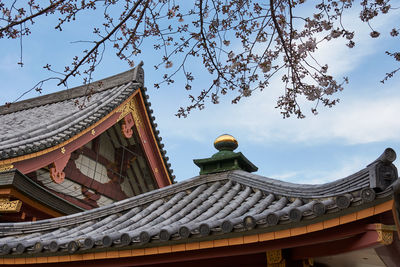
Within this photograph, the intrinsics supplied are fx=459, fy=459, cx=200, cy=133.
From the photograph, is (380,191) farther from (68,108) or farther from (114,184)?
(68,108)

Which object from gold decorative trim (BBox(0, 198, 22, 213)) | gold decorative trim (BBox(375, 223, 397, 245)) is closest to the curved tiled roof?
gold decorative trim (BBox(375, 223, 397, 245))

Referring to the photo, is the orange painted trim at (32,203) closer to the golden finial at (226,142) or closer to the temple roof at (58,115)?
the temple roof at (58,115)

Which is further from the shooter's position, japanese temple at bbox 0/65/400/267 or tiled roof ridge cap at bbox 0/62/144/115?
tiled roof ridge cap at bbox 0/62/144/115

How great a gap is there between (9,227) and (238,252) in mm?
3870

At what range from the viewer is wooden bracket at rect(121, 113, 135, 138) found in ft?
39.2

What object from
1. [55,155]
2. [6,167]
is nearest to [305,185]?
[6,167]

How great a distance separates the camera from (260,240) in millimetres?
4500

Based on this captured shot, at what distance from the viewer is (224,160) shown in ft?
23.5

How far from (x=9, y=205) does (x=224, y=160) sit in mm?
3778

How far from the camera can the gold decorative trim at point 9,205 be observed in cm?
780

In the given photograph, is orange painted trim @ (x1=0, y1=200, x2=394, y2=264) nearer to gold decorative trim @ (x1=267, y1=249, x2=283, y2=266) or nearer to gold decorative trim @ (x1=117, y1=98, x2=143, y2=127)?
gold decorative trim @ (x1=267, y1=249, x2=283, y2=266)

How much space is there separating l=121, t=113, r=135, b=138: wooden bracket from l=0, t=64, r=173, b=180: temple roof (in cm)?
58

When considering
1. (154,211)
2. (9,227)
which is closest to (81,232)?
(154,211)

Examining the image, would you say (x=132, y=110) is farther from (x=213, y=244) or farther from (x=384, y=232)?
(x=384, y=232)
